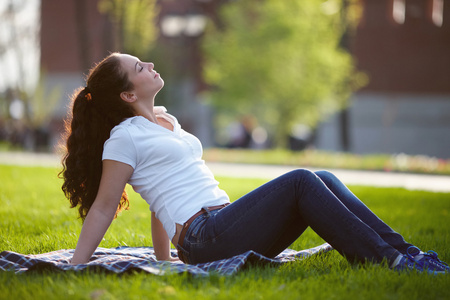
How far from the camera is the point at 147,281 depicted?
2.97m

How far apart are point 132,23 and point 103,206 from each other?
26.3 metres

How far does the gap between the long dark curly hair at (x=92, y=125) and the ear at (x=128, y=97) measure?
28mm

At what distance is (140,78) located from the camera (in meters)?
3.44

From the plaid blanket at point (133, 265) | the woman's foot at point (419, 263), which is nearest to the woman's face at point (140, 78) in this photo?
the plaid blanket at point (133, 265)

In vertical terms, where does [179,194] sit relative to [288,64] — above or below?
above

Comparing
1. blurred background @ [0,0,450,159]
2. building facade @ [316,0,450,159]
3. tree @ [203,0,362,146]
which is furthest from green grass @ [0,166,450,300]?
building facade @ [316,0,450,159]

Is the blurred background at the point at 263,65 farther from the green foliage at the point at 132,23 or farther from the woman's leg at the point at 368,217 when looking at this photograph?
the woman's leg at the point at 368,217

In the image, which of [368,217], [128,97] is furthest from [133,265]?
[368,217]

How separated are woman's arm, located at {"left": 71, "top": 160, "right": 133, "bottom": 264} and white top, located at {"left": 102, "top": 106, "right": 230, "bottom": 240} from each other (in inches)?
3.1

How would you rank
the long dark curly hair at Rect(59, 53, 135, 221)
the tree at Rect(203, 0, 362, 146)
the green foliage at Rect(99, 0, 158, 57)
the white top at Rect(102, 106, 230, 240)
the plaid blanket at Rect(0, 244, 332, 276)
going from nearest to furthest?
the plaid blanket at Rect(0, 244, 332, 276) < the white top at Rect(102, 106, 230, 240) < the long dark curly hair at Rect(59, 53, 135, 221) < the tree at Rect(203, 0, 362, 146) < the green foliage at Rect(99, 0, 158, 57)

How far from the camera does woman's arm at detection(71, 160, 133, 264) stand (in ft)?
10.4

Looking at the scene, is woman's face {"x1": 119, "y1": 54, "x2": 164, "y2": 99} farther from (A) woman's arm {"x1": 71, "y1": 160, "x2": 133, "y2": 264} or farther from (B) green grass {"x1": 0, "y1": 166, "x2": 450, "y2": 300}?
(B) green grass {"x1": 0, "y1": 166, "x2": 450, "y2": 300}

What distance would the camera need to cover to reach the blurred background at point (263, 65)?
22766mm

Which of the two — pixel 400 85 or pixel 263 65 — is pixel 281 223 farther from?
pixel 400 85
